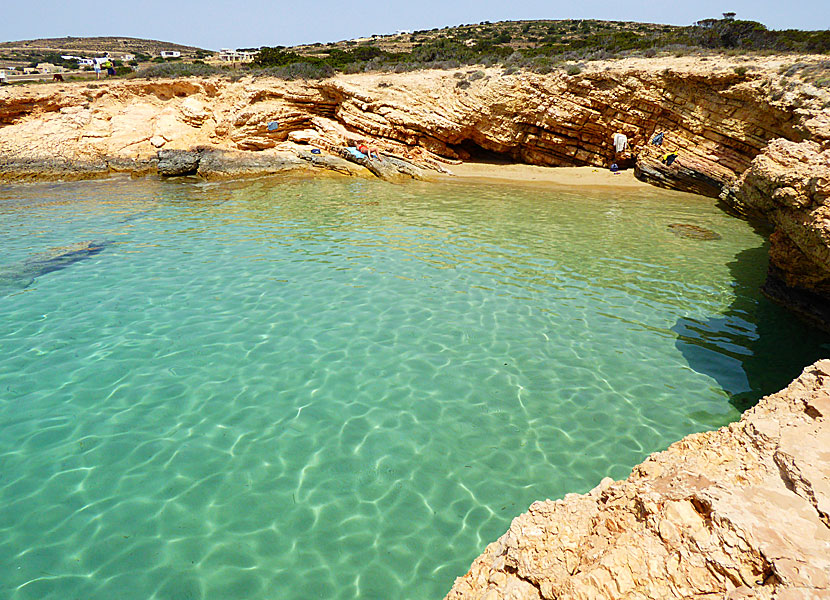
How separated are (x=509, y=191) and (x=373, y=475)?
1363 cm

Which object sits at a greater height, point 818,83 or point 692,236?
point 818,83

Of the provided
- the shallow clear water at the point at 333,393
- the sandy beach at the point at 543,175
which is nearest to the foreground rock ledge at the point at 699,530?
the shallow clear water at the point at 333,393

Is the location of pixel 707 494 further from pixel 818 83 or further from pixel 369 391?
pixel 818 83

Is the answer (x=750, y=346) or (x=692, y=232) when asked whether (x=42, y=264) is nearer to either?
(x=750, y=346)

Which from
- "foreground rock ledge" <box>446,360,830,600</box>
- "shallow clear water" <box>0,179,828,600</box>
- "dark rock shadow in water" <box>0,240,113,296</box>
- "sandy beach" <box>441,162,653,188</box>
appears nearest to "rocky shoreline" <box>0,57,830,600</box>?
"foreground rock ledge" <box>446,360,830,600</box>

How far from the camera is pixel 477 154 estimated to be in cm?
2117

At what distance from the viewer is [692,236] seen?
1081cm

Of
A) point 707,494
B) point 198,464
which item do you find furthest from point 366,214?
point 707,494

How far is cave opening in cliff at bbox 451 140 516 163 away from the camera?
20.7 meters

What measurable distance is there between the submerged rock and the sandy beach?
5.79 m

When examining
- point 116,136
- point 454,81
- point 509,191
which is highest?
point 454,81

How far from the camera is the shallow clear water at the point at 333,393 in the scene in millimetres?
3346

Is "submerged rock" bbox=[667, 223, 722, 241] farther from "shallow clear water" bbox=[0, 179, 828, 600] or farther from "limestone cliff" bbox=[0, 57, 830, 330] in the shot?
"limestone cliff" bbox=[0, 57, 830, 330]

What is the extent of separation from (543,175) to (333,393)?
51.7 ft
